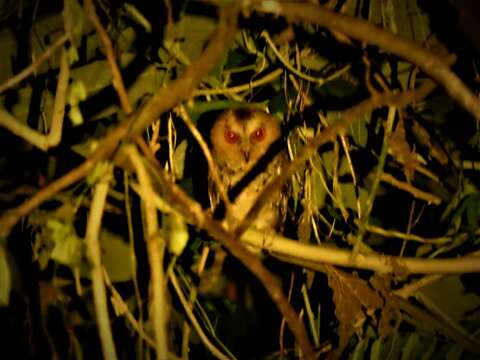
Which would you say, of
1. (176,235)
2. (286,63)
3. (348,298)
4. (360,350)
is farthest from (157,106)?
(360,350)

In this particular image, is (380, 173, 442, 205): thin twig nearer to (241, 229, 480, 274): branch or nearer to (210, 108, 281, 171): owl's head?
(241, 229, 480, 274): branch

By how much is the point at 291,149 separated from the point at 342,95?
0.43 meters

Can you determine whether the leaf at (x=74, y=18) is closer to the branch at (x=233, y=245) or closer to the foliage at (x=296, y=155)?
the foliage at (x=296, y=155)

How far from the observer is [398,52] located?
1005 mm

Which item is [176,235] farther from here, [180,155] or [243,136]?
[243,136]

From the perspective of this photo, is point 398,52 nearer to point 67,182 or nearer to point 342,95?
point 342,95

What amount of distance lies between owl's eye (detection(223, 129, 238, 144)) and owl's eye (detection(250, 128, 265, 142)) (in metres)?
0.09

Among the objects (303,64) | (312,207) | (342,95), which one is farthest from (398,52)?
(312,207)

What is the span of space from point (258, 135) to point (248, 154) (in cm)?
13

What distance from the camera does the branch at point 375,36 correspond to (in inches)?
37.9

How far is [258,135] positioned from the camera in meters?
2.65

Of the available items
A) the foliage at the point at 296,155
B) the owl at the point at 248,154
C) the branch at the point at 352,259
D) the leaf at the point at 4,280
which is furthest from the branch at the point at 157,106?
the owl at the point at 248,154

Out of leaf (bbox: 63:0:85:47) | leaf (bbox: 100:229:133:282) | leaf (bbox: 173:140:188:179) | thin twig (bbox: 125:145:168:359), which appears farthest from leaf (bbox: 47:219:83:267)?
leaf (bbox: 173:140:188:179)

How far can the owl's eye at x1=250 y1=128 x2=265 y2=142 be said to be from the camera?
8.69ft
